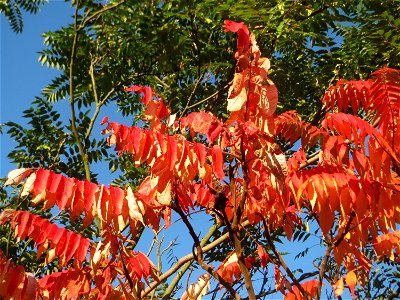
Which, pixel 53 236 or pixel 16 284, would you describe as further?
pixel 53 236

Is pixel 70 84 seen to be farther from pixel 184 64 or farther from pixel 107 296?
pixel 107 296

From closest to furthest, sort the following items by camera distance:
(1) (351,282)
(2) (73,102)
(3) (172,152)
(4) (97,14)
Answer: (3) (172,152)
(1) (351,282)
(4) (97,14)
(2) (73,102)

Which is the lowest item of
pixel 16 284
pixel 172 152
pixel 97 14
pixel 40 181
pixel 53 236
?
pixel 16 284

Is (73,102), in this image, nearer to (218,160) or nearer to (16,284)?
(16,284)

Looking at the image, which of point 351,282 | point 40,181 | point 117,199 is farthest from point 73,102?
point 351,282

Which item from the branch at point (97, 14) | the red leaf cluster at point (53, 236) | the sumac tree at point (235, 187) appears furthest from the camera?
the branch at point (97, 14)

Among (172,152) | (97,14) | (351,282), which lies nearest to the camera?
(172,152)

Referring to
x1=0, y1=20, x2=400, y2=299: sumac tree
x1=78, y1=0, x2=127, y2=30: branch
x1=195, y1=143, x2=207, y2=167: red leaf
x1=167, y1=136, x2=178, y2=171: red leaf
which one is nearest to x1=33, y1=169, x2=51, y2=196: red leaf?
x1=0, y1=20, x2=400, y2=299: sumac tree

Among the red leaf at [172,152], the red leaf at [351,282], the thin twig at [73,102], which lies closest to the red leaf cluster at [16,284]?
the red leaf at [172,152]

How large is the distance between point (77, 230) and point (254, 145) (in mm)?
4493

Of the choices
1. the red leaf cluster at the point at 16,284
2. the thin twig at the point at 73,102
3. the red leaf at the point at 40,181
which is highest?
the thin twig at the point at 73,102

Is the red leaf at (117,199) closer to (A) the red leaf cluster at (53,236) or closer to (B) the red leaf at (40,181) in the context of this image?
(B) the red leaf at (40,181)

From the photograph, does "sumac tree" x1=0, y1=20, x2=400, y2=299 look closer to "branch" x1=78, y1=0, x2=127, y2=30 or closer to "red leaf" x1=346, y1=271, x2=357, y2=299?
"red leaf" x1=346, y1=271, x2=357, y2=299

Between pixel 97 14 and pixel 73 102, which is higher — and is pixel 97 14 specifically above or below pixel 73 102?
above
